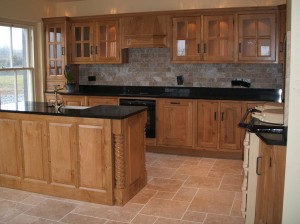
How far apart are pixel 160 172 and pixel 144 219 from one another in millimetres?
1477

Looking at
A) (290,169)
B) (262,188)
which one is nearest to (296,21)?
(290,169)

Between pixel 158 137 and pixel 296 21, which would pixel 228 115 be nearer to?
pixel 158 137

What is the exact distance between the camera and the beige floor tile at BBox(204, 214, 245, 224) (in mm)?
3398

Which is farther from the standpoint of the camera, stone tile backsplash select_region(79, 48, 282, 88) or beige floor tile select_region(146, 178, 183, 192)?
stone tile backsplash select_region(79, 48, 282, 88)

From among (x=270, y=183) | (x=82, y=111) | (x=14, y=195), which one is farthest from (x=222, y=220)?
(x=14, y=195)

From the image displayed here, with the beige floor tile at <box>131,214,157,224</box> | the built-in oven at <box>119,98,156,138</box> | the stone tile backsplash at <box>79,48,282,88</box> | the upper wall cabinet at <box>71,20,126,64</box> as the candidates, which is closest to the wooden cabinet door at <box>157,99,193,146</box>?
the built-in oven at <box>119,98,156,138</box>

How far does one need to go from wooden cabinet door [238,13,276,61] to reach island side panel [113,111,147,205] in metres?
2.35

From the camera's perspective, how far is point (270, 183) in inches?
104

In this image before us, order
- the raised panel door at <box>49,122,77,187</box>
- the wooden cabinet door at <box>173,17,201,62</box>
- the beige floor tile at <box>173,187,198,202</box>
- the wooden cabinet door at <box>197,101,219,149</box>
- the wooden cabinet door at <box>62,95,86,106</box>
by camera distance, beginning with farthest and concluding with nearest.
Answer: the wooden cabinet door at <box>62,95,86,106</box>, the wooden cabinet door at <box>173,17,201,62</box>, the wooden cabinet door at <box>197,101,219,149</box>, the beige floor tile at <box>173,187,198,202</box>, the raised panel door at <box>49,122,77,187</box>

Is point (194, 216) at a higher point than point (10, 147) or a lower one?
lower

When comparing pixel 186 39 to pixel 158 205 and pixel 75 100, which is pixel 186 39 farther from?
pixel 158 205

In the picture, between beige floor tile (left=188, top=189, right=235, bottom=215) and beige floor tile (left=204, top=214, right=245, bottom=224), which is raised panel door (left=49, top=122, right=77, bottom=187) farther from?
beige floor tile (left=204, top=214, right=245, bottom=224)

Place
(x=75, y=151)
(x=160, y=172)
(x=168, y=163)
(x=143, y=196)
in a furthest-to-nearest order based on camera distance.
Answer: (x=168, y=163) → (x=160, y=172) → (x=143, y=196) → (x=75, y=151)

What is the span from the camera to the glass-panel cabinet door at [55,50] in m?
6.58
